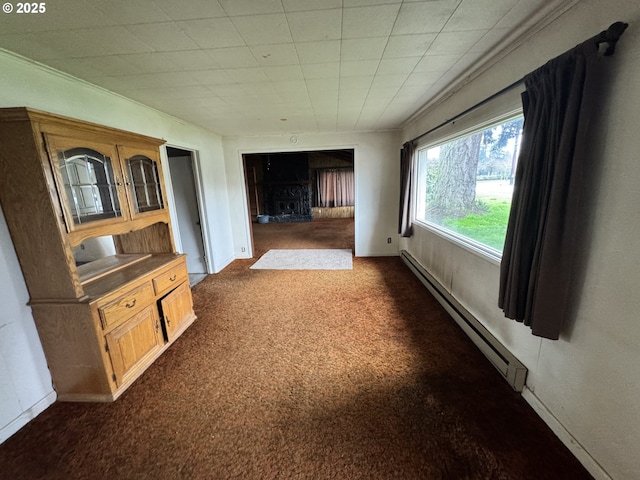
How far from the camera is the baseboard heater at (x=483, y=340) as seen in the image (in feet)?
5.40

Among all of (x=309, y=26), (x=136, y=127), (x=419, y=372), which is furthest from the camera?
(x=136, y=127)

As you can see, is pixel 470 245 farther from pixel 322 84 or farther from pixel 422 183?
pixel 322 84

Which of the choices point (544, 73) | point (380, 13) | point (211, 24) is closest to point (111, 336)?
point (211, 24)

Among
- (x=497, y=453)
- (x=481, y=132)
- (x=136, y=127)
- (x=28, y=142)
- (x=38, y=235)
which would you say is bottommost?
(x=497, y=453)

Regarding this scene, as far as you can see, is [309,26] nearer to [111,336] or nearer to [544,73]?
[544,73]

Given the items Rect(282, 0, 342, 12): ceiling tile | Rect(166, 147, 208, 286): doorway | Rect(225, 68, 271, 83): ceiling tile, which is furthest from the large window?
Rect(166, 147, 208, 286): doorway

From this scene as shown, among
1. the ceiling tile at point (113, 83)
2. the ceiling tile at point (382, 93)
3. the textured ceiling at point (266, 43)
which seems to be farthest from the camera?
the ceiling tile at point (382, 93)

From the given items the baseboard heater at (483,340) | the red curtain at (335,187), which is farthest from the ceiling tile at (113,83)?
the red curtain at (335,187)

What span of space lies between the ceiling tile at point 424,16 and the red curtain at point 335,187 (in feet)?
27.2

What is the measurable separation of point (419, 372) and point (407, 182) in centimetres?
280

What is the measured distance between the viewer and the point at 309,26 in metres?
1.41

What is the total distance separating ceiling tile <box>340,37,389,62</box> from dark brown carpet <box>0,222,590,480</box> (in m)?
2.28

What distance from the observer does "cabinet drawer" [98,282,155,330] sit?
1654 millimetres

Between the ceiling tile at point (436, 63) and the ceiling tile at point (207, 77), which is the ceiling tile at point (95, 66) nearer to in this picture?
the ceiling tile at point (207, 77)
